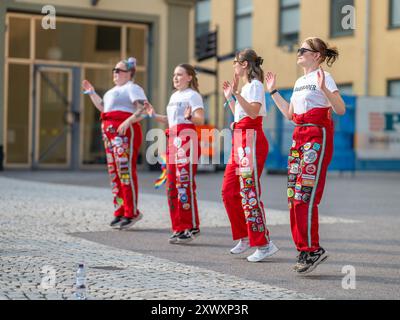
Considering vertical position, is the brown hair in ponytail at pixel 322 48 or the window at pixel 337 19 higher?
the window at pixel 337 19

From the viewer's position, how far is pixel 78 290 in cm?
463

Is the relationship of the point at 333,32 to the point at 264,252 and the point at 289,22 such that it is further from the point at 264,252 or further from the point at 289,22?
the point at 264,252

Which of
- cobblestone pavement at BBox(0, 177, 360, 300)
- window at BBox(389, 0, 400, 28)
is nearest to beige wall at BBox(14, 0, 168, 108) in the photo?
window at BBox(389, 0, 400, 28)

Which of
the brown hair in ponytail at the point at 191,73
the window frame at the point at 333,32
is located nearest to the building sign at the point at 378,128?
the window frame at the point at 333,32

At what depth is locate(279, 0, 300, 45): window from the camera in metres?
28.5

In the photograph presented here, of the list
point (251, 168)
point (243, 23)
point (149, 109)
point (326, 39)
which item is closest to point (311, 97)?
point (251, 168)

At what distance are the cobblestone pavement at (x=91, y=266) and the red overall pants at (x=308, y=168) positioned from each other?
65 centimetres

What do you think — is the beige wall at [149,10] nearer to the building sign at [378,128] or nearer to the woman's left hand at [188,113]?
the building sign at [378,128]

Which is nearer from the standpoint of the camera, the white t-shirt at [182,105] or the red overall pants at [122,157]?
the white t-shirt at [182,105]

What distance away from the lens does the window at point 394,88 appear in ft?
83.7

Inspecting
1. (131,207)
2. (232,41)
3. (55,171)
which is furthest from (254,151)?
(232,41)

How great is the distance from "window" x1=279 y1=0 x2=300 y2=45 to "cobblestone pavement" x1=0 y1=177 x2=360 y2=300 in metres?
18.4
